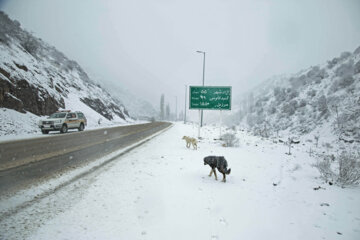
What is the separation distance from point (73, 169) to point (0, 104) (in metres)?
15.2

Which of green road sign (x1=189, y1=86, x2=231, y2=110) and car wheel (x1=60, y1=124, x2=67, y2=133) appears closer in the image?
green road sign (x1=189, y1=86, x2=231, y2=110)

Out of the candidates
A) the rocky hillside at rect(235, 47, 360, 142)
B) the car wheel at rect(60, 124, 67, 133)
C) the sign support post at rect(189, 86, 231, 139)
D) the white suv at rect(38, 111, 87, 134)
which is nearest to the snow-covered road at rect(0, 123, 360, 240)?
the sign support post at rect(189, 86, 231, 139)

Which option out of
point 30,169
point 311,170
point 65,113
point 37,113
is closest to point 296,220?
point 311,170

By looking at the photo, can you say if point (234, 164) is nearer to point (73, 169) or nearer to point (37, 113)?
point (73, 169)

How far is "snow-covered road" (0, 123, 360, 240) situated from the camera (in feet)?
8.14

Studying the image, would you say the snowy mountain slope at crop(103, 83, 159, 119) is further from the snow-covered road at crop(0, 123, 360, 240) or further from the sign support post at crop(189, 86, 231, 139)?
the snow-covered road at crop(0, 123, 360, 240)

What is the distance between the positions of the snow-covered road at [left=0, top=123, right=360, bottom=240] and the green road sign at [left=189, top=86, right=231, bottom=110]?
8.49m

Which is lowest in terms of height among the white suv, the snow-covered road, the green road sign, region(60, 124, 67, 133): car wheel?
the snow-covered road

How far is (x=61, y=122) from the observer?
14125 millimetres

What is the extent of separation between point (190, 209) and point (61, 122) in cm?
1494

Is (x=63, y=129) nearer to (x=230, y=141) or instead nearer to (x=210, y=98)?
(x=210, y=98)

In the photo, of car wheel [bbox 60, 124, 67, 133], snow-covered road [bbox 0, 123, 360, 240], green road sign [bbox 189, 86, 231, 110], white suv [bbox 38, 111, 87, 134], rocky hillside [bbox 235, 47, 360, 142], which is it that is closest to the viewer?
snow-covered road [bbox 0, 123, 360, 240]

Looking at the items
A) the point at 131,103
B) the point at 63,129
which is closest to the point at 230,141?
the point at 63,129

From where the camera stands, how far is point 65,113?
1488 centimetres
